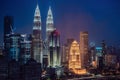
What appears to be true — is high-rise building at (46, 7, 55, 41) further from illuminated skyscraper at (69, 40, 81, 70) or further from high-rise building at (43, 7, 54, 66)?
illuminated skyscraper at (69, 40, 81, 70)

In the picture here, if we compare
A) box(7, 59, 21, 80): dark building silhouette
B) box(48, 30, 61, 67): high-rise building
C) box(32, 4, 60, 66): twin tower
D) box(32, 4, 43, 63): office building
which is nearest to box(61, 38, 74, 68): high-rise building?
box(48, 30, 61, 67): high-rise building

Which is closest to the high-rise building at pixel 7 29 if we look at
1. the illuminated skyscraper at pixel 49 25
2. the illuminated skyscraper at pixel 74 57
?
the illuminated skyscraper at pixel 49 25

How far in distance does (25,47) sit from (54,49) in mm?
1317

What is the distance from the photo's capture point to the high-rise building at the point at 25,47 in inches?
476

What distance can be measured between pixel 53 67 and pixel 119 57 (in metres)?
3.14

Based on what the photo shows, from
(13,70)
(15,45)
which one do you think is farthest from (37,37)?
(13,70)

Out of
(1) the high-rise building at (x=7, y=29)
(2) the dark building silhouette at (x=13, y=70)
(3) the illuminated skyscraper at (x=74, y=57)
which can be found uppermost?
(1) the high-rise building at (x=7, y=29)

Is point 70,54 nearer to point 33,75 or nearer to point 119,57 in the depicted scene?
point 119,57

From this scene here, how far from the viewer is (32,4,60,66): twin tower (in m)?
13.3

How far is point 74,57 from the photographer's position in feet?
49.8

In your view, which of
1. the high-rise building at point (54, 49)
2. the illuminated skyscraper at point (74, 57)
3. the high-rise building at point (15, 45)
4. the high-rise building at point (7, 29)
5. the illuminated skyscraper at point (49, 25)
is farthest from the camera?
the illuminated skyscraper at point (74, 57)

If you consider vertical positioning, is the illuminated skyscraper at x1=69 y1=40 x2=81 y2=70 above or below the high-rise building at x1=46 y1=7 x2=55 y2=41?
below

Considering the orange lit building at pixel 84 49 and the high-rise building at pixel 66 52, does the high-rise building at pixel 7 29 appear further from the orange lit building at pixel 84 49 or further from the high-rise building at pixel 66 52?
the orange lit building at pixel 84 49

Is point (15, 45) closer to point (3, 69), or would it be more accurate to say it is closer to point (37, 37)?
point (37, 37)
